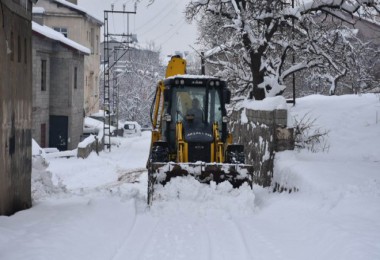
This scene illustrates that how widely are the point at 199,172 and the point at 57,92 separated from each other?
83.7ft

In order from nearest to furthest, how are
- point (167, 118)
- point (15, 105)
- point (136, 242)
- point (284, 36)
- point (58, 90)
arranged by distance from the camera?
point (136, 242)
point (15, 105)
point (167, 118)
point (284, 36)
point (58, 90)

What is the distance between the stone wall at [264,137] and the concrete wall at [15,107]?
6670mm

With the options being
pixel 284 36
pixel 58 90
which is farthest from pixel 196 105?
pixel 58 90

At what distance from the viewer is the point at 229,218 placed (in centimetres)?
1177

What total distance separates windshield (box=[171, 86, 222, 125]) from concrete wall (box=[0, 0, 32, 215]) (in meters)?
3.61

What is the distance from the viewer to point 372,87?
105ft

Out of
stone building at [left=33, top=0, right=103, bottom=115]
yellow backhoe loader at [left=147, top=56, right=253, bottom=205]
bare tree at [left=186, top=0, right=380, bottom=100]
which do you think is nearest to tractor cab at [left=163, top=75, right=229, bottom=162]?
yellow backhoe loader at [left=147, top=56, right=253, bottom=205]

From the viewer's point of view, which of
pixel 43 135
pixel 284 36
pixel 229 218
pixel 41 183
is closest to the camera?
pixel 229 218

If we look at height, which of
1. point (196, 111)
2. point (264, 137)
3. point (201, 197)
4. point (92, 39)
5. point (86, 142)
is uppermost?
point (92, 39)

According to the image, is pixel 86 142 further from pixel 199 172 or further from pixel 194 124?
pixel 199 172

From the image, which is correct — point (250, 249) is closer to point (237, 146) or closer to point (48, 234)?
point (48, 234)

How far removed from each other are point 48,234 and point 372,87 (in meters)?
26.1

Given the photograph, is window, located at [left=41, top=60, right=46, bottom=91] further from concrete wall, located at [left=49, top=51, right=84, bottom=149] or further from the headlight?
the headlight

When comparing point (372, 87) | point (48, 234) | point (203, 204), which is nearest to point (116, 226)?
point (48, 234)
